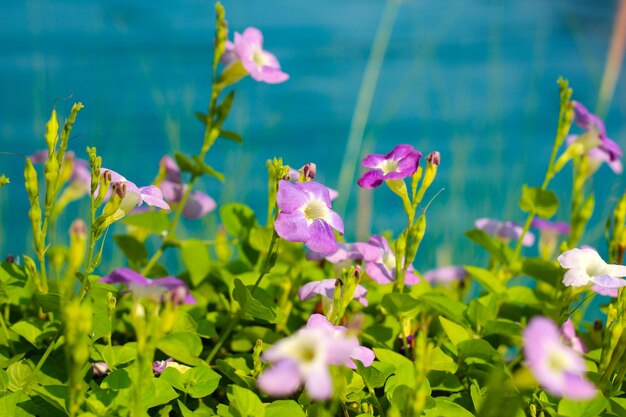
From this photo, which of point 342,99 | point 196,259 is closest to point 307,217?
point 196,259

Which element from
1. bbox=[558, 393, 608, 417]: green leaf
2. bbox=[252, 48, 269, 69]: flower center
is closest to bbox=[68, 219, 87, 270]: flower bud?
bbox=[558, 393, 608, 417]: green leaf

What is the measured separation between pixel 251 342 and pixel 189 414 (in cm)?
25

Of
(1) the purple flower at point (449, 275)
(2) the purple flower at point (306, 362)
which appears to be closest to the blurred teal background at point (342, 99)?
A: (1) the purple flower at point (449, 275)

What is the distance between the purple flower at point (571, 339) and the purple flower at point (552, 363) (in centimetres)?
61

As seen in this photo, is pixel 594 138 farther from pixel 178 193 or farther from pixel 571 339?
pixel 178 193

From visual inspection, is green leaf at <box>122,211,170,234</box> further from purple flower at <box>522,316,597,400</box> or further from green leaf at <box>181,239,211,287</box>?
purple flower at <box>522,316,597,400</box>

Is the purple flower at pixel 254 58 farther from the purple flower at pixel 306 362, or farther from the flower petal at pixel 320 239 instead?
the purple flower at pixel 306 362

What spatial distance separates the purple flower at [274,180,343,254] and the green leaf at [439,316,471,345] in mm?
181

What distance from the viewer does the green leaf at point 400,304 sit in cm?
A: 100

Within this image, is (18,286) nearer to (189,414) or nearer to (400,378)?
(189,414)

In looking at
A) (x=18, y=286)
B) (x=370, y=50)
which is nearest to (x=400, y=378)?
(x=18, y=286)

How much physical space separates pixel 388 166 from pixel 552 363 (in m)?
0.50

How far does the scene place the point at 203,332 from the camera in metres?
1.07

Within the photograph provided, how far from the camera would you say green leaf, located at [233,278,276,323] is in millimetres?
929
